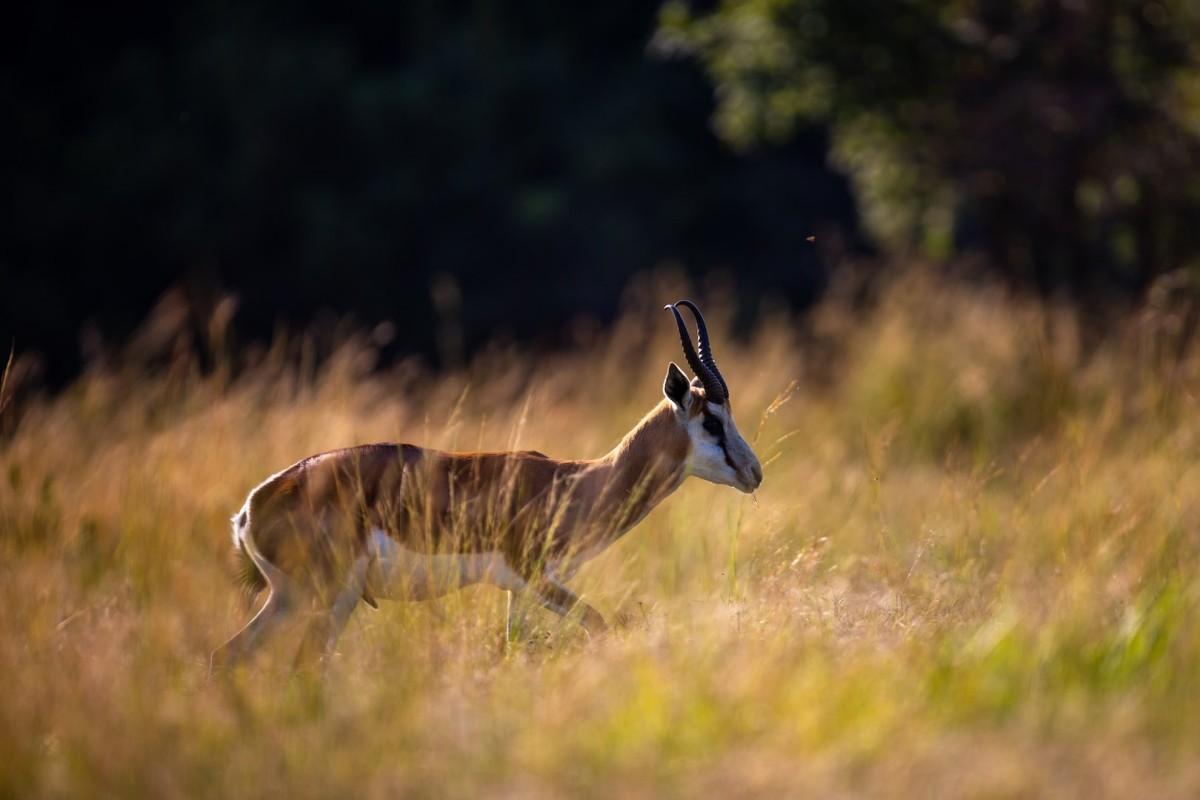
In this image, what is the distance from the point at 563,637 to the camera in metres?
5.66

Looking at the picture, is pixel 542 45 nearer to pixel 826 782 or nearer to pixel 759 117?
pixel 759 117

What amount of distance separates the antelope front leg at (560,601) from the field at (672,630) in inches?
3.9

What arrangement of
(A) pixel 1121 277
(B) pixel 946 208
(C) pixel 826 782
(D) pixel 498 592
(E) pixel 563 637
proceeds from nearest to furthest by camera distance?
(C) pixel 826 782, (E) pixel 563 637, (D) pixel 498 592, (B) pixel 946 208, (A) pixel 1121 277

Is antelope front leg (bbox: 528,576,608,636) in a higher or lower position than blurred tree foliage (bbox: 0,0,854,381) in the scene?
lower

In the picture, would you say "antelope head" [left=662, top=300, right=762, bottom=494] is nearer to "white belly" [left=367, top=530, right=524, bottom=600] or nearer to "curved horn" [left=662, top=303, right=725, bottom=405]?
"curved horn" [left=662, top=303, right=725, bottom=405]

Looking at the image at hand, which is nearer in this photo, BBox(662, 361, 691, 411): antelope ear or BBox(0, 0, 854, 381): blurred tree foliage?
BBox(662, 361, 691, 411): antelope ear

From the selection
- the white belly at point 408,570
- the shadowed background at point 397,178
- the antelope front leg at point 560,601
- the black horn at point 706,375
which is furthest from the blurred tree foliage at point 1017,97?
the white belly at point 408,570

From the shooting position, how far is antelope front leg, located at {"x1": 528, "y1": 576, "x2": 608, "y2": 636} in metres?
5.72

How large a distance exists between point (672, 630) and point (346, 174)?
1780cm

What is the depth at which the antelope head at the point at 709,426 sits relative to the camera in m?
6.16

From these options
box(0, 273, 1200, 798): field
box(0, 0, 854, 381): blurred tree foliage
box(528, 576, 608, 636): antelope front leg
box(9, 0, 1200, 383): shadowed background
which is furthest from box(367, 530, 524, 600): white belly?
box(0, 0, 854, 381): blurred tree foliage

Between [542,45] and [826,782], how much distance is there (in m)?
21.1

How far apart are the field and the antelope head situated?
20cm

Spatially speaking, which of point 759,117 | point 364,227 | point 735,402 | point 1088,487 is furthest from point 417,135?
point 1088,487
